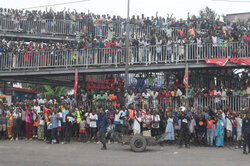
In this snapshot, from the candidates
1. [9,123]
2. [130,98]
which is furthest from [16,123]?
[130,98]

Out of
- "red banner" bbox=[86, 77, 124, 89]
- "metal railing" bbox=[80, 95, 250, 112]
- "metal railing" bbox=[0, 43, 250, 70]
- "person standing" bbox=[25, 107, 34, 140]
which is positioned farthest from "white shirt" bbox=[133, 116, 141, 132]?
"red banner" bbox=[86, 77, 124, 89]

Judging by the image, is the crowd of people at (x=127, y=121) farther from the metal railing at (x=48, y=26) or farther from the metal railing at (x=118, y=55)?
the metal railing at (x=48, y=26)

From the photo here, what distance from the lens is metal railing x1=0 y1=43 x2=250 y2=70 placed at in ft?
59.0

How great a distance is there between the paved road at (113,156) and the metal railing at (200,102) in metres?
3.01

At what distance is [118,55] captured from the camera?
1969 cm

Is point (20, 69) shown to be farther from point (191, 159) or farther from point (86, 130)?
point (191, 159)

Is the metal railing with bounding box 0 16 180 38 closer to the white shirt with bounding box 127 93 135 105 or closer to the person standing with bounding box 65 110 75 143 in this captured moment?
the white shirt with bounding box 127 93 135 105

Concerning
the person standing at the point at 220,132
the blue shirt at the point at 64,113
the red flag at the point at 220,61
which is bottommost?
the person standing at the point at 220,132

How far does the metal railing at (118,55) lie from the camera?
18.0 meters

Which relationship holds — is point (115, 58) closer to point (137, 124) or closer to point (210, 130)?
point (137, 124)

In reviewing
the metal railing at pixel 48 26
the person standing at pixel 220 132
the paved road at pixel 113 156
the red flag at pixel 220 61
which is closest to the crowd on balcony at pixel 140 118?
the person standing at pixel 220 132

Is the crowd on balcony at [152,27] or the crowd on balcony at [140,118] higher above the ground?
the crowd on balcony at [152,27]

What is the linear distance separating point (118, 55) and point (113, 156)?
854 cm

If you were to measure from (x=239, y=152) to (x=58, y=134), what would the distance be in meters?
8.36
